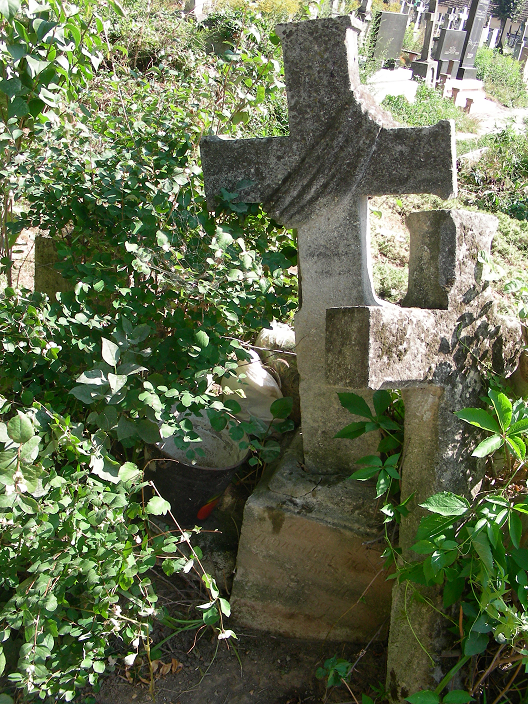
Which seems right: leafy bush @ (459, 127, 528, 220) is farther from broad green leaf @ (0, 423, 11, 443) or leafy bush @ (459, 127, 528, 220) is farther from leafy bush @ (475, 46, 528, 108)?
leafy bush @ (475, 46, 528, 108)

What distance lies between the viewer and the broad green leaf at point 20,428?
4.72 ft

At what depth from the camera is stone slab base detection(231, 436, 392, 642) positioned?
216 centimetres

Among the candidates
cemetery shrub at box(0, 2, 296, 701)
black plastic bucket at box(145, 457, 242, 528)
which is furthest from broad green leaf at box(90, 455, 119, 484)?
black plastic bucket at box(145, 457, 242, 528)

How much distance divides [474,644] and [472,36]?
599 inches

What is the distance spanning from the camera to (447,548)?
1552 millimetres

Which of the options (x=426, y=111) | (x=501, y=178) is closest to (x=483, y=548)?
(x=501, y=178)

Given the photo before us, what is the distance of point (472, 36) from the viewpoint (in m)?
13.6

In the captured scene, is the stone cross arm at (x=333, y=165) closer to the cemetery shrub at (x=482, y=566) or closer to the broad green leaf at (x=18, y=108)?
the broad green leaf at (x=18, y=108)

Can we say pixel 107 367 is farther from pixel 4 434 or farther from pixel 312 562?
pixel 312 562

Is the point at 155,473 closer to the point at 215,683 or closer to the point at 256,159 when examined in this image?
the point at 215,683

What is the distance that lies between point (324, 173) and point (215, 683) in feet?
6.40

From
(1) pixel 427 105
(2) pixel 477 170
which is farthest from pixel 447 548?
(1) pixel 427 105

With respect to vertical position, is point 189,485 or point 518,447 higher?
point 518,447

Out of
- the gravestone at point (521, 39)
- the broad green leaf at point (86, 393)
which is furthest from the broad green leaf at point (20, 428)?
the gravestone at point (521, 39)
